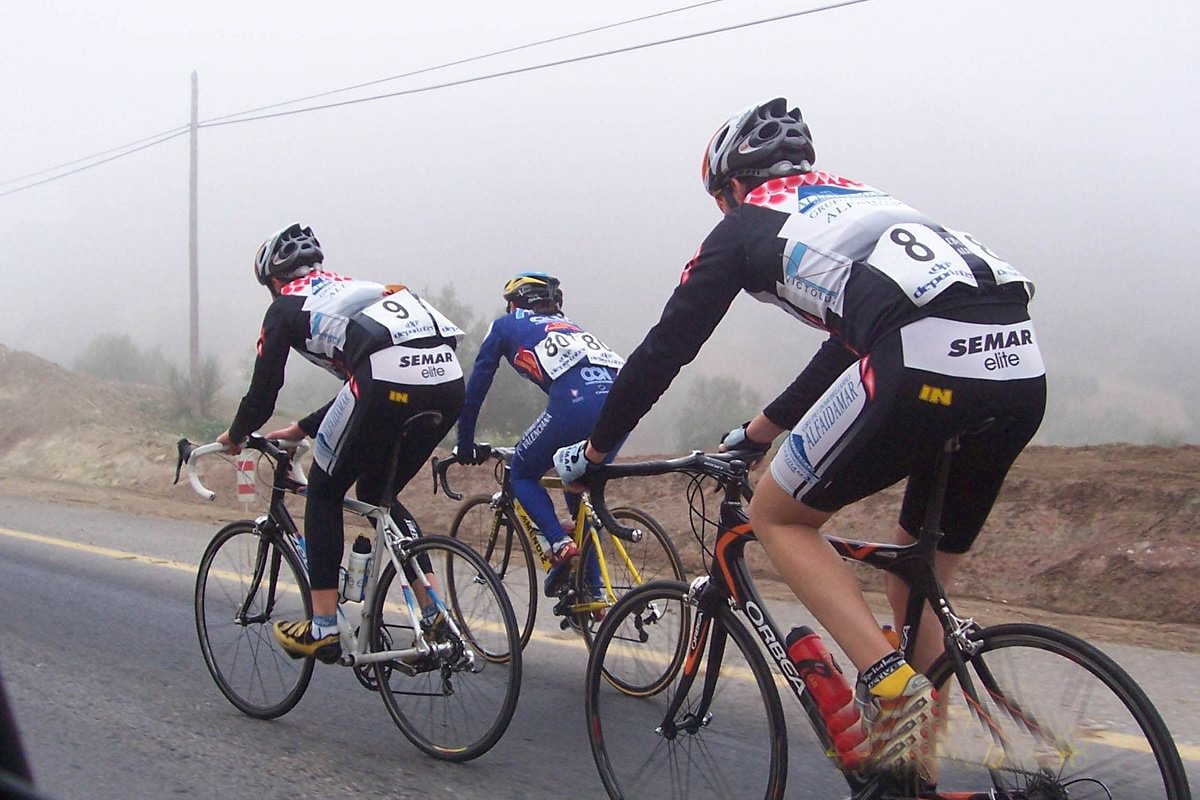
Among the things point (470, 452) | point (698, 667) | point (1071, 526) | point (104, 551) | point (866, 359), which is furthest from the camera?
point (104, 551)

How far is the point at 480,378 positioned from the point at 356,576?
1.62 metres

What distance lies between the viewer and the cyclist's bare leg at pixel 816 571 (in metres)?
3.12

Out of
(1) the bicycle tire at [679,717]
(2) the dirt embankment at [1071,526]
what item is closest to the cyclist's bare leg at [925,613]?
(1) the bicycle tire at [679,717]

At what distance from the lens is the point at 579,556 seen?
5582mm

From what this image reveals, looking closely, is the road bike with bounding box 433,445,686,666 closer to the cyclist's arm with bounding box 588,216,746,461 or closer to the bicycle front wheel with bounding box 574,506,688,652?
the bicycle front wheel with bounding box 574,506,688,652

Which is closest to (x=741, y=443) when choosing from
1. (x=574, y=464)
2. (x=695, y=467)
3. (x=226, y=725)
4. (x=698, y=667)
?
(x=695, y=467)

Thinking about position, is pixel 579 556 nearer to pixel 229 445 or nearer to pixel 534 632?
pixel 534 632

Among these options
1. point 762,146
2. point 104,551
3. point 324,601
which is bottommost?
point 104,551

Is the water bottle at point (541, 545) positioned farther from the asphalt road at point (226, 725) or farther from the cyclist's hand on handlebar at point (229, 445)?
the cyclist's hand on handlebar at point (229, 445)

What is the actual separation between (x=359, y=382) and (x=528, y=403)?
22621mm

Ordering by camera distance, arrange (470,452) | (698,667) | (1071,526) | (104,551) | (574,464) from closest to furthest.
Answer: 1. (698,667)
2. (574,464)
3. (470,452)
4. (1071,526)
5. (104,551)

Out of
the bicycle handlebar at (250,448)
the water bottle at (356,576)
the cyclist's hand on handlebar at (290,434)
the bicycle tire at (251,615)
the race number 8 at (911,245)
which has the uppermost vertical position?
the race number 8 at (911,245)

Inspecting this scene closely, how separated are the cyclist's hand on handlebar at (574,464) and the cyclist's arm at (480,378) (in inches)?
93.2

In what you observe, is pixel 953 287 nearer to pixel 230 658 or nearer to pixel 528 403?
pixel 230 658
